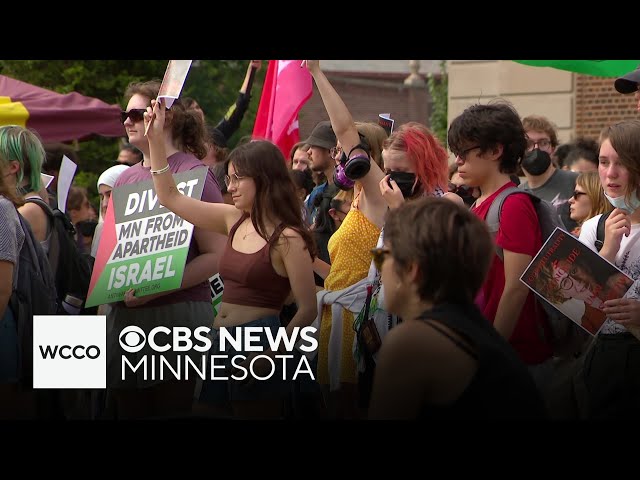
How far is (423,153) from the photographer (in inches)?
202

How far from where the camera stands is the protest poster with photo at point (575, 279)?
A: 169 inches

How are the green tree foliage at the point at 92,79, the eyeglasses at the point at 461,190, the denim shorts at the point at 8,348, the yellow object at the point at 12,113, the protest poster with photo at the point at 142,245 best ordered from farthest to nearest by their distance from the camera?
the green tree foliage at the point at 92,79 < the yellow object at the point at 12,113 < the eyeglasses at the point at 461,190 < the protest poster with photo at the point at 142,245 < the denim shorts at the point at 8,348

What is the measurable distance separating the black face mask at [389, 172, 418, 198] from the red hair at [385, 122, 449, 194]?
5 centimetres

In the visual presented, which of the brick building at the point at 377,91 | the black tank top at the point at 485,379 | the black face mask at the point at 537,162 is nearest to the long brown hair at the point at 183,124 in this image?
the black tank top at the point at 485,379

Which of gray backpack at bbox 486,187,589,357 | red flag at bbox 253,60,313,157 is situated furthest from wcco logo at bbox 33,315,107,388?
red flag at bbox 253,60,313,157

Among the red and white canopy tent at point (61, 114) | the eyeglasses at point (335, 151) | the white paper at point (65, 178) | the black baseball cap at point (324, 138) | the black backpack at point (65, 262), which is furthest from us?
the red and white canopy tent at point (61, 114)

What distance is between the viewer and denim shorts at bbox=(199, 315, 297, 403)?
15.8ft

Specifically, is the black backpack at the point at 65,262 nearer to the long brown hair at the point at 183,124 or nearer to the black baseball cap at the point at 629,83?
the long brown hair at the point at 183,124

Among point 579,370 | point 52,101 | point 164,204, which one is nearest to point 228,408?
point 164,204

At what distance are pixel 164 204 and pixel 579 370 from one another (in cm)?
197

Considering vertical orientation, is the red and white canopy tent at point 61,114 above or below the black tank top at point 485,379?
above

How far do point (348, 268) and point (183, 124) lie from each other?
1108 mm

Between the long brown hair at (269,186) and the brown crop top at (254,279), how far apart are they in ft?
0.33

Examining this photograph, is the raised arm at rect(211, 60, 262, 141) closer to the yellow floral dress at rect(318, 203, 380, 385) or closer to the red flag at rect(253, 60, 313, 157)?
the red flag at rect(253, 60, 313, 157)
